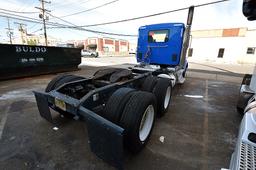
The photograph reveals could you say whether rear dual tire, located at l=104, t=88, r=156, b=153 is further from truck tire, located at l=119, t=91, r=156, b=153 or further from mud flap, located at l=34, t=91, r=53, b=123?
mud flap, located at l=34, t=91, r=53, b=123

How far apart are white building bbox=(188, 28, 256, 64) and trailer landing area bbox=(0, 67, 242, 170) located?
1081 inches

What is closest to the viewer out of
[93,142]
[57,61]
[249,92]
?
[93,142]

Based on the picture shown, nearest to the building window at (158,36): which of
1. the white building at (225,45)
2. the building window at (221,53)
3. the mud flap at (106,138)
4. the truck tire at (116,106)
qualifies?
the truck tire at (116,106)

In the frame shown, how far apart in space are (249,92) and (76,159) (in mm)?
4099

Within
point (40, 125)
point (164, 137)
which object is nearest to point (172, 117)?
point (164, 137)

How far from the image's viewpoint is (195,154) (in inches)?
99.0

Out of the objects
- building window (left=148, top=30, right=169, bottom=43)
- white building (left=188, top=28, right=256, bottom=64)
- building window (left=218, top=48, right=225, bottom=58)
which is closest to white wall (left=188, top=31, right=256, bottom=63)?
white building (left=188, top=28, right=256, bottom=64)

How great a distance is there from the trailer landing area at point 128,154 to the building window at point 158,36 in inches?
120

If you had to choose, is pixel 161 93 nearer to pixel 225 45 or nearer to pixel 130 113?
pixel 130 113

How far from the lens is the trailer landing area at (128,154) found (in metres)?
2.26

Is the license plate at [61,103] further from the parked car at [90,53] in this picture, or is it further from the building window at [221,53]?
the building window at [221,53]

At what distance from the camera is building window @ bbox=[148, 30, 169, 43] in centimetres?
593

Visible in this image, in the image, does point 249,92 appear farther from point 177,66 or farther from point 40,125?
point 40,125

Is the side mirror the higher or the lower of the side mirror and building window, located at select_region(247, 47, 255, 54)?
the lower
